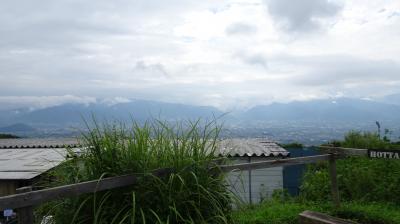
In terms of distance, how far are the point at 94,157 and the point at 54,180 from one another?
1.89 ft

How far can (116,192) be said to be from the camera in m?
3.58

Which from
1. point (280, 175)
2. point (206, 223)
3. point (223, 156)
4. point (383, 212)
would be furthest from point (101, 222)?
point (280, 175)

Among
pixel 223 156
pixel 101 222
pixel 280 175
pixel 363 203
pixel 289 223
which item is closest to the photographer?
pixel 101 222

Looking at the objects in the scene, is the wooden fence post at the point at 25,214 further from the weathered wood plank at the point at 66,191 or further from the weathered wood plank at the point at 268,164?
the weathered wood plank at the point at 268,164

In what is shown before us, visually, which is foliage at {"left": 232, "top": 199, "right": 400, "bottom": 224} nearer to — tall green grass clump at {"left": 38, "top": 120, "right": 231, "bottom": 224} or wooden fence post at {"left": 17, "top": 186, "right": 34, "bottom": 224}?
tall green grass clump at {"left": 38, "top": 120, "right": 231, "bottom": 224}

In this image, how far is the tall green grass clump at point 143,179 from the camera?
11.3 feet

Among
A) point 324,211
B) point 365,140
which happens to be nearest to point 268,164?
point 324,211

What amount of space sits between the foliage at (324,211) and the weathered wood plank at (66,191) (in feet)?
7.75

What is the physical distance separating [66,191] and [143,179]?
65 cm

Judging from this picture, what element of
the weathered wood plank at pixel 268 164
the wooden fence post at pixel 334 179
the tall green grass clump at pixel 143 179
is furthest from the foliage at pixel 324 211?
the tall green grass clump at pixel 143 179

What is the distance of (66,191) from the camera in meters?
3.24

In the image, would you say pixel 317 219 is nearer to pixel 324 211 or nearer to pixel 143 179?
pixel 324 211

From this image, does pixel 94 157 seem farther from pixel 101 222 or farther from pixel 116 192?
pixel 101 222

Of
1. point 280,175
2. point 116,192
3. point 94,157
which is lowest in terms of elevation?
point 280,175
